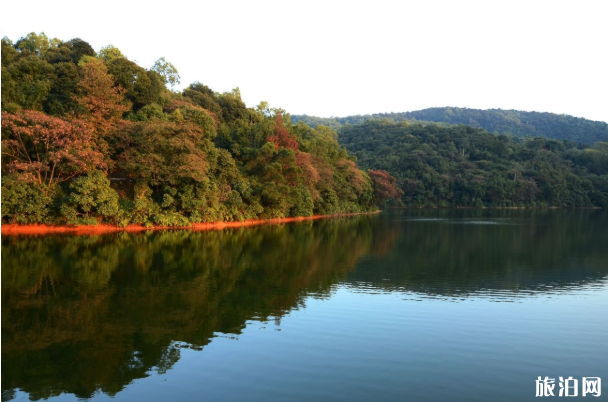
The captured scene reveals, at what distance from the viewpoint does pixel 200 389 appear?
24.7 ft

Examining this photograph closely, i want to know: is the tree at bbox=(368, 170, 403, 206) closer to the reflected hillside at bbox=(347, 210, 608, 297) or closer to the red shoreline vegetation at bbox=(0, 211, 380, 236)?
the reflected hillside at bbox=(347, 210, 608, 297)

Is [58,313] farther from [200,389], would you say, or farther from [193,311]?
[200,389]

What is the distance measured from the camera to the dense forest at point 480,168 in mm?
78125

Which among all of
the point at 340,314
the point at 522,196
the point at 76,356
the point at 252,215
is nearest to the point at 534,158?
the point at 522,196

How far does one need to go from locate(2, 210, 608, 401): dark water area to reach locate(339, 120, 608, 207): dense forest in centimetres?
5710

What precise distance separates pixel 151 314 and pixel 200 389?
4.45 metres

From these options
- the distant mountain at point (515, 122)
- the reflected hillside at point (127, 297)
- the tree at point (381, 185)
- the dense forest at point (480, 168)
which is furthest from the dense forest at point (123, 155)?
the distant mountain at point (515, 122)

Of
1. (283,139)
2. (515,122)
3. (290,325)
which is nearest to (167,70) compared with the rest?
(283,139)

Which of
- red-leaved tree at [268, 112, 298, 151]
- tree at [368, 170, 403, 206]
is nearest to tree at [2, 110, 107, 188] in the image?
red-leaved tree at [268, 112, 298, 151]

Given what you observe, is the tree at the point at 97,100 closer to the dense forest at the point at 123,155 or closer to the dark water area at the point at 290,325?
the dense forest at the point at 123,155

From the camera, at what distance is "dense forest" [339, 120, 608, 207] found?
78.1 m

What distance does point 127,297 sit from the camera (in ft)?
42.8


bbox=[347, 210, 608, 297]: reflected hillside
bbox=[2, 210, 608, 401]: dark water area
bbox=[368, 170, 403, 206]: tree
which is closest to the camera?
bbox=[2, 210, 608, 401]: dark water area

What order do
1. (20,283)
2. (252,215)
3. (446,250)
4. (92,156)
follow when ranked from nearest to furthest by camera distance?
(20,283) < (446,250) < (92,156) < (252,215)
